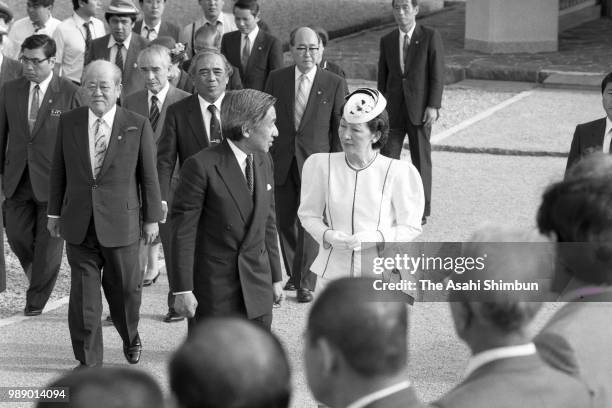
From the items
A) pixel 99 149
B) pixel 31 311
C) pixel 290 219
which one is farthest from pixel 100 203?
pixel 290 219

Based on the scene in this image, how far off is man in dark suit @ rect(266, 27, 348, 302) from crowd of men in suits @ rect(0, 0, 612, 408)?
0.05 ft

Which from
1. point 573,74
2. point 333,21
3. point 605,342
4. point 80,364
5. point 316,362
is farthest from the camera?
point 333,21

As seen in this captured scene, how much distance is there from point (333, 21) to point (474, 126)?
11.3 meters

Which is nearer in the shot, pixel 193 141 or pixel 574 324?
pixel 574 324

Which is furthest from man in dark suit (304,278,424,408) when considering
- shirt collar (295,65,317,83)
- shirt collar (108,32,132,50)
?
shirt collar (108,32,132,50)

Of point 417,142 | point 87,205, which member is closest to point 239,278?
point 87,205

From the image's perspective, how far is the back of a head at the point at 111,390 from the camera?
2648mm

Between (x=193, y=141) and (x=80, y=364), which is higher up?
(x=193, y=141)

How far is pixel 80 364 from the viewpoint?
23.8 feet

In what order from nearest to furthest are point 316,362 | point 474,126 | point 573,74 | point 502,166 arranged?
point 316,362
point 502,166
point 474,126
point 573,74

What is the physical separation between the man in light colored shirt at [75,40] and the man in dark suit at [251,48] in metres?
1.54

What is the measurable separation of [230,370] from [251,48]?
896cm

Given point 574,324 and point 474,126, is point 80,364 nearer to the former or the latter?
point 574,324

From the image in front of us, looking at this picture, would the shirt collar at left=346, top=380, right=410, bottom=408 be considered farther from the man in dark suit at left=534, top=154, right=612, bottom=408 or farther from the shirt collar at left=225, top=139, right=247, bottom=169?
the shirt collar at left=225, top=139, right=247, bottom=169
